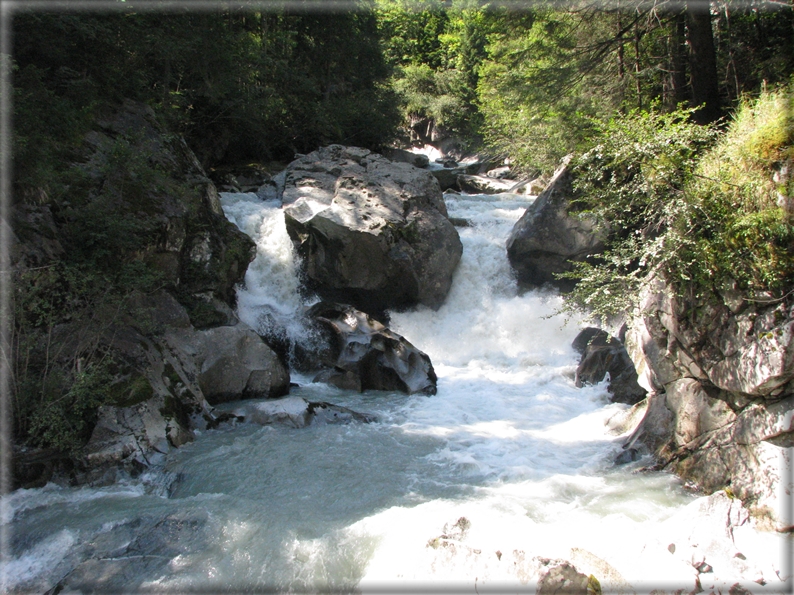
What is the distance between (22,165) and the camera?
6062 mm

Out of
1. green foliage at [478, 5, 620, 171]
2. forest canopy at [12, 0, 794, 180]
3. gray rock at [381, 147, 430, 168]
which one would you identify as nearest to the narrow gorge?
forest canopy at [12, 0, 794, 180]

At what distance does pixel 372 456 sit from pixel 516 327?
6015mm

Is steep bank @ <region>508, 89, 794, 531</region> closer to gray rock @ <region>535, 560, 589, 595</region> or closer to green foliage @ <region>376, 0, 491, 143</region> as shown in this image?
gray rock @ <region>535, 560, 589, 595</region>

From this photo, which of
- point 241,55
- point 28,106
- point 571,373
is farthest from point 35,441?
point 241,55

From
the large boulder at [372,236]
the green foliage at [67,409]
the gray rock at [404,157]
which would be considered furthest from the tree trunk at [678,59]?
the gray rock at [404,157]

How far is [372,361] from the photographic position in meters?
9.36

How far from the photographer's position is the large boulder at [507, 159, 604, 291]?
1180cm

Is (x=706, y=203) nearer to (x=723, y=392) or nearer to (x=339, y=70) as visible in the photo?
(x=723, y=392)

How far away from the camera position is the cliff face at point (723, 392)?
4566 millimetres

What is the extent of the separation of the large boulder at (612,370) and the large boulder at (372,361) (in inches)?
102

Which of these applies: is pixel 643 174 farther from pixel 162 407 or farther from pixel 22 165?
pixel 22 165

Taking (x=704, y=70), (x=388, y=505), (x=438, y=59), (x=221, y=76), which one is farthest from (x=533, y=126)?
(x=438, y=59)

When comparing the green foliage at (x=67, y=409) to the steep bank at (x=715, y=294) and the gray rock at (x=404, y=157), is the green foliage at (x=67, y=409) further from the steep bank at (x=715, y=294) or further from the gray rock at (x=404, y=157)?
the gray rock at (x=404, y=157)

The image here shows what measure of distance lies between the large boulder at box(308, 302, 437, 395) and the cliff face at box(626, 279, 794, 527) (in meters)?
3.78
